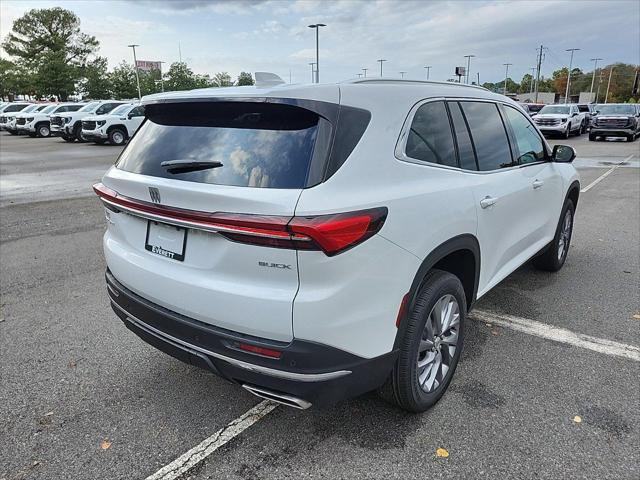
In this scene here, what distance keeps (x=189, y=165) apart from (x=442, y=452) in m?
1.96

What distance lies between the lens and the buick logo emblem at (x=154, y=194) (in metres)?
2.40

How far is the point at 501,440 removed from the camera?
2.63 m

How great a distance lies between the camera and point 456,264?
10.2 feet

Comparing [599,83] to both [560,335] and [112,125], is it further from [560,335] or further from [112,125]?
[560,335]

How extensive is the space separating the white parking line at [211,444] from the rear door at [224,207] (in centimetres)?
77

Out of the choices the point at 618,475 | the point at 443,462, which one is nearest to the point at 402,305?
the point at 443,462

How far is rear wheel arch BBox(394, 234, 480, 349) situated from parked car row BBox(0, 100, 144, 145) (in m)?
18.6

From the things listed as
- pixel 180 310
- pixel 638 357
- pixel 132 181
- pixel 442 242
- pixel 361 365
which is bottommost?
pixel 638 357

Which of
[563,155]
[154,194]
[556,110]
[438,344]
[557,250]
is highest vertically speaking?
[154,194]

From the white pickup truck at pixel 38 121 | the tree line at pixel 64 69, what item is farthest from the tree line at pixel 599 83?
the white pickup truck at pixel 38 121

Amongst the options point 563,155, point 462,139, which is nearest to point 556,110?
point 563,155

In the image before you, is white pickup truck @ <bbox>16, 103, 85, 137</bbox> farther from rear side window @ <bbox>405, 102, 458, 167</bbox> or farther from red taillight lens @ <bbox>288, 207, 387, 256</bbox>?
red taillight lens @ <bbox>288, 207, 387, 256</bbox>

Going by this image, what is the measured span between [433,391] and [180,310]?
5.02 feet

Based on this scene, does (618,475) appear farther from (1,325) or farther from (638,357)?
(1,325)
